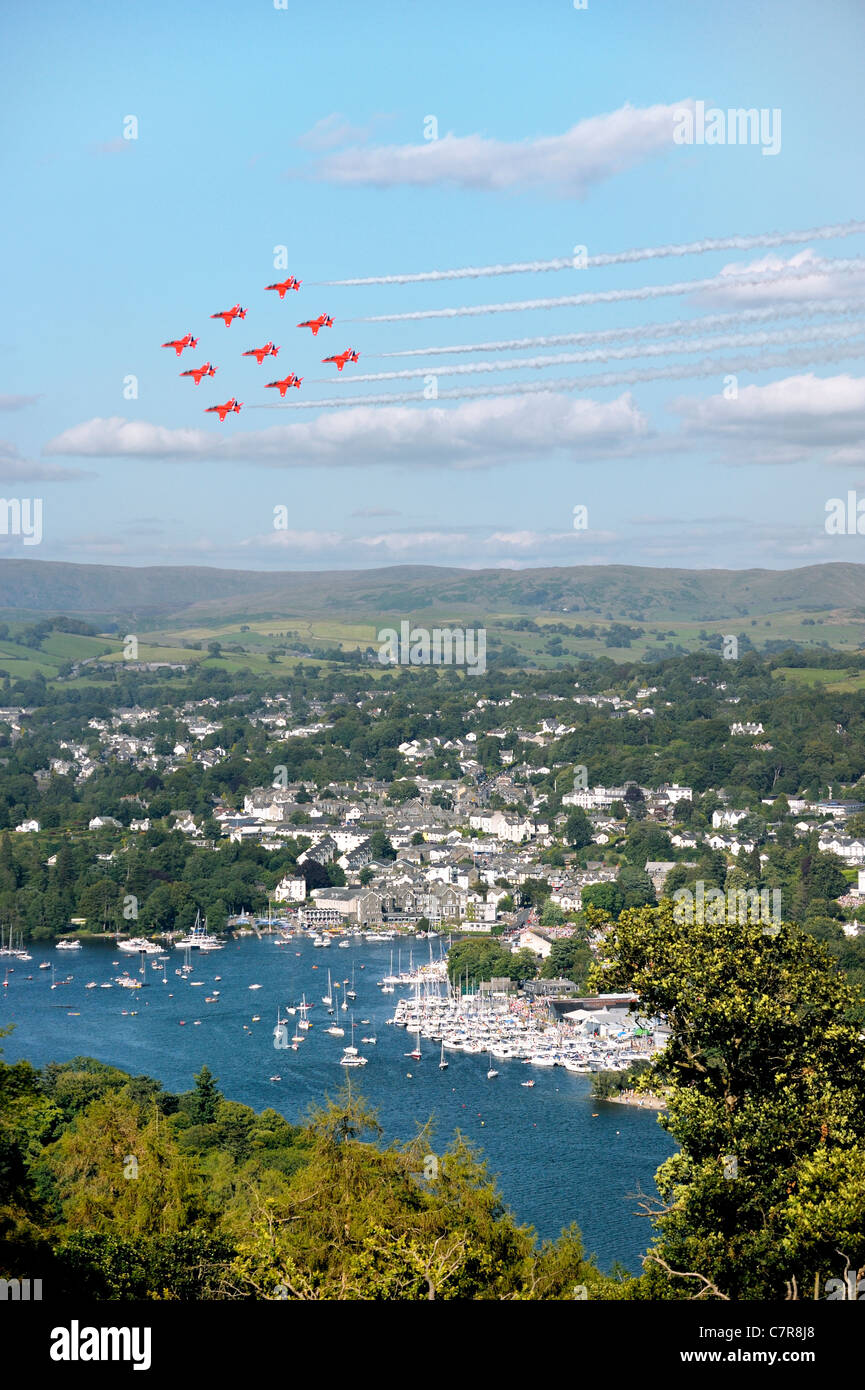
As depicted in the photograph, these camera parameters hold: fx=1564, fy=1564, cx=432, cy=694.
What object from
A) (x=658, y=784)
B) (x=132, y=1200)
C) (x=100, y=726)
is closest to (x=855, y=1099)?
(x=132, y=1200)

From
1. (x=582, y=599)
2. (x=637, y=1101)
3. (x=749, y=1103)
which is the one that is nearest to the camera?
(x=749, y=1103)

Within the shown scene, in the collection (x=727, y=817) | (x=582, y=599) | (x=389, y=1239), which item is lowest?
(x=727, y=817)

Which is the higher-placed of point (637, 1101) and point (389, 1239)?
point (389, 1239)

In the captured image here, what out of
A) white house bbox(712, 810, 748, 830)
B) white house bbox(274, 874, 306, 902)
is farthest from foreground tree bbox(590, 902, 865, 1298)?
white house bbox(712, 810, 748, 830)

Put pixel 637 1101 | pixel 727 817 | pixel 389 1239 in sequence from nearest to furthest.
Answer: pixel 389 1239, pixel 637 1101, pixel 727 817

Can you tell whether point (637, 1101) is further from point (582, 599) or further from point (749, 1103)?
point (582, 599)

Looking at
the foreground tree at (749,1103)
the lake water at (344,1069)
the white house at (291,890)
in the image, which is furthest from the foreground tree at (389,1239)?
the white house at (291,890)

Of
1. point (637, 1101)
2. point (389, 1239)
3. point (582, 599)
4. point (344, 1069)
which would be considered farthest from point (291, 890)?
point (582, 599)

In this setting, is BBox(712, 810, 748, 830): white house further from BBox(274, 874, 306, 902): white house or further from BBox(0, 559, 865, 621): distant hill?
BBox(0, 559, 865, 621): distant hill

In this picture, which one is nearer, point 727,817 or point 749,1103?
point 749,1103
